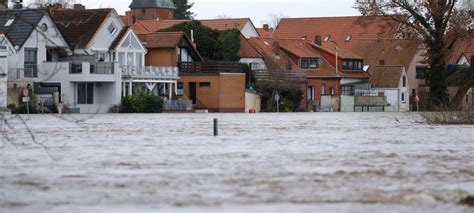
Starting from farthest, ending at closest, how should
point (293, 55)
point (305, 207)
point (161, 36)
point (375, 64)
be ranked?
point (375, 64), point (293, 55), point (161, 36), point (305, 207)

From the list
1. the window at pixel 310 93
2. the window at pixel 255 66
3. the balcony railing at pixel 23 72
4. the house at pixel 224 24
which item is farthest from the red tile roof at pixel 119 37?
the house at pixel 224 24

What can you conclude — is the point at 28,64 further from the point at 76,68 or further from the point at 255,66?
the point at 255,66

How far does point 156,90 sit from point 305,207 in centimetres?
6809

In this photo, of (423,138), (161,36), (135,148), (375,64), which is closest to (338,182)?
(135,148)

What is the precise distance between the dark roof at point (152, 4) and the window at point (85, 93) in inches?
3113

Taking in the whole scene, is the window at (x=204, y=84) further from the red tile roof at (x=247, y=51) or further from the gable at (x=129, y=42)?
the red tile roof at (x=247, y=51)

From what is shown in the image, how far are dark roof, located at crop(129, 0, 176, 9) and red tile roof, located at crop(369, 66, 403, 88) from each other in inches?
1954

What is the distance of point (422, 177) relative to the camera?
860 inches

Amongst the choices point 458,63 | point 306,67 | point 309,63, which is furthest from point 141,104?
point 458,63

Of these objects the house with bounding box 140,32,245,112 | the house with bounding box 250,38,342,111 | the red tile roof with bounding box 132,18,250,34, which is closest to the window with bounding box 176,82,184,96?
the house with bounding box 140,32,245,112

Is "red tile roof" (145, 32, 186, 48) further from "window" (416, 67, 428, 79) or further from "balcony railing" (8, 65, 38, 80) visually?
"window" (416, 67, 428, 79)

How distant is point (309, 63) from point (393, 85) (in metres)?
8.36

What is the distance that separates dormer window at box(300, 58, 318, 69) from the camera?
106 m

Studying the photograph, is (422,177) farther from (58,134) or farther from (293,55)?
Answer: (293,55)
